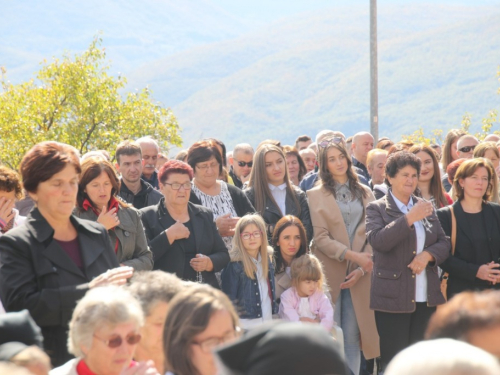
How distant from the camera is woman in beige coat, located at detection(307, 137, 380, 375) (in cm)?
775

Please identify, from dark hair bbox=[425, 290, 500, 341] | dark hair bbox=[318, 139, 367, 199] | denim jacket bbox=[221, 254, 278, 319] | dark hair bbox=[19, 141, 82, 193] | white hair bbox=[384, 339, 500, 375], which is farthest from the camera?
dark hair bbox=[318, 139, 367, 199]

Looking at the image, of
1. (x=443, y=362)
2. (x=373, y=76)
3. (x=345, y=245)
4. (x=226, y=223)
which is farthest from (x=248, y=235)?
(x=373, y=76)

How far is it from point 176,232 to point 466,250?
2.66 meters

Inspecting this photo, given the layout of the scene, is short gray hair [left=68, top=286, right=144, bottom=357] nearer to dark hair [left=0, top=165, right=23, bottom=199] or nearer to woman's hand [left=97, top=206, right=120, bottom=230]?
woman's hand [left=97, top=206, right=120, bottom=230]

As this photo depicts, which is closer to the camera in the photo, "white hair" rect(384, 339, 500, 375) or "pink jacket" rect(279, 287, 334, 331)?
"white hair" rect(384, 339, 500, 375)

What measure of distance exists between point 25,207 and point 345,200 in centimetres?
306

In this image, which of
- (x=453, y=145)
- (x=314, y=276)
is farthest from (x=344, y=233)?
(x=453, y=145)

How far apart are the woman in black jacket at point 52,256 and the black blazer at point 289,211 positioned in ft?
10.8

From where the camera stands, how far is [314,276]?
23.5ft

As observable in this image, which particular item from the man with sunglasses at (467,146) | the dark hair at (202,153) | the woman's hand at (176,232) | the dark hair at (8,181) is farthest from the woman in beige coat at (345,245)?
the dark hair at (8,181)

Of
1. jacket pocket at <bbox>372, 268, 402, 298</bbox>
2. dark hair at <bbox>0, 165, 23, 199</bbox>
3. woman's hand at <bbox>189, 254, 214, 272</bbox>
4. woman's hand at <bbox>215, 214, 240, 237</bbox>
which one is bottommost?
jacket pocket at <bbox>372, 268, 402, 298</bbox>

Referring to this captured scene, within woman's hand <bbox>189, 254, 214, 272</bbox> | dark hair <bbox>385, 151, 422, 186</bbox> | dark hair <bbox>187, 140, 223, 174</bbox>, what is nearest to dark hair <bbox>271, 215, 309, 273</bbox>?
dark hair <bbox>187, 140, 223, 174</bbox>

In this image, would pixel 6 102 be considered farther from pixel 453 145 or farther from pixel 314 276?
pixel 314 276

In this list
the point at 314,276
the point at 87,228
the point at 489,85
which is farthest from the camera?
the point at 489,85
